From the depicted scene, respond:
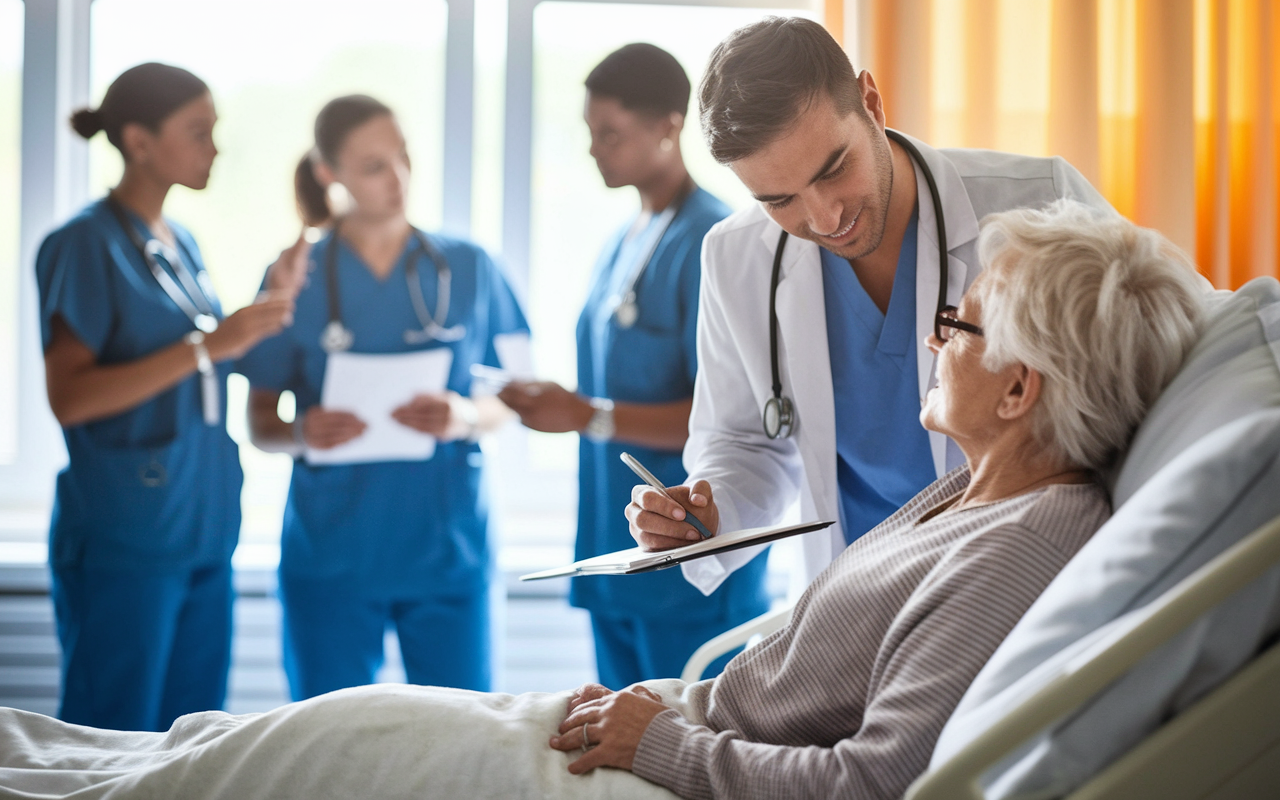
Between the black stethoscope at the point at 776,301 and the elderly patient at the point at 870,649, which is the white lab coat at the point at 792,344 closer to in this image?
the black stethoscope at the point at 776,301

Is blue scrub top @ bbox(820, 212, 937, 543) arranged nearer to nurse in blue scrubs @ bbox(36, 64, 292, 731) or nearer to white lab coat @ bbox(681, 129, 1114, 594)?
white lab coat @ bbox(681, 129, 1114, 594)

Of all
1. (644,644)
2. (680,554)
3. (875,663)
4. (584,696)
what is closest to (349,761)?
(584,696)

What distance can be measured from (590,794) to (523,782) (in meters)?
0.07

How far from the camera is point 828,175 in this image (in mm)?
1215

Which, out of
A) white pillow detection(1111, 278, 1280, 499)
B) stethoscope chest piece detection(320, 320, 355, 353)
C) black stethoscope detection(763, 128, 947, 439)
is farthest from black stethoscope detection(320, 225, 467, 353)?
white pillow detection(1111, 278, 1280, 499)

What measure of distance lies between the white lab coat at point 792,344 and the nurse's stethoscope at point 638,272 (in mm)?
471

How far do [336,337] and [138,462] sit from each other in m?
0.54

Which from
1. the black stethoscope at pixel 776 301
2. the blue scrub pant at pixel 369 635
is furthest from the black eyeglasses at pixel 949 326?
the blue scrub pant at pixel 369 635

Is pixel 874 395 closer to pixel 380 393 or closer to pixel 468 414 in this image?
pixel 468 414

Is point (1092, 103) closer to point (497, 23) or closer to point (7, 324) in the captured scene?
point (497, 23)

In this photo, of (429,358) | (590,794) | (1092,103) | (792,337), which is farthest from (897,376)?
(1092,103)

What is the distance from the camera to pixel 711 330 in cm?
159

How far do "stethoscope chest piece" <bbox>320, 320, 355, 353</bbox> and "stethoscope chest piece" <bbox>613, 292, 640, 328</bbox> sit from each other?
66 centimetres

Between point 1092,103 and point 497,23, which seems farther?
point 497,23
